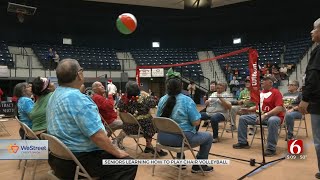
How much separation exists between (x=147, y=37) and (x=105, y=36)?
306 cm

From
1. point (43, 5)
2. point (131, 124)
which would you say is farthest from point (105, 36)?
point (131, 124)

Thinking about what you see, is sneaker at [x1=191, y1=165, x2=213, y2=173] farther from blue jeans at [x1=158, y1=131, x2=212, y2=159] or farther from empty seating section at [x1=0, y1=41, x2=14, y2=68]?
empty seating section at [x1=0, y1=41, x2=14, y2=68]

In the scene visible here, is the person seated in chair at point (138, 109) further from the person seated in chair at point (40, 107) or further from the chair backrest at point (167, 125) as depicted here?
the person seated in chair at point (40, 107)

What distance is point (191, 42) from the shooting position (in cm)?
2119

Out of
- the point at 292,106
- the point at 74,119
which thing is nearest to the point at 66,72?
the point at 74,119

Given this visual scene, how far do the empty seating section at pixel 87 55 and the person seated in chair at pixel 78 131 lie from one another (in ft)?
44.8

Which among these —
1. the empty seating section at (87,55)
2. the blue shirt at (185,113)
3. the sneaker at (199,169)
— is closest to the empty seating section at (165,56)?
the empty seating section at (87,55)

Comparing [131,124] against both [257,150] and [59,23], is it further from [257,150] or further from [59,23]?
[59,23]

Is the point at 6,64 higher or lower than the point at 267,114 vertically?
higher

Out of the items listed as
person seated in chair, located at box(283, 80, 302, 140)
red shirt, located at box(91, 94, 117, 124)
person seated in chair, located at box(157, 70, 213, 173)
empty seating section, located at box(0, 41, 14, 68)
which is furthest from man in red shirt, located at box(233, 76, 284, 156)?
empty seating section, located at box(0, 41, 14, 68)

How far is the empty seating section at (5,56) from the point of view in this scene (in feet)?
43.9

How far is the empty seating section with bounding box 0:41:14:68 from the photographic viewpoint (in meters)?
13.4

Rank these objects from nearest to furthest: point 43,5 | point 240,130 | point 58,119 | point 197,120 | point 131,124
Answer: point 58,119 < point 197,120 < point 131,124 < point 240,130 < point 43,5

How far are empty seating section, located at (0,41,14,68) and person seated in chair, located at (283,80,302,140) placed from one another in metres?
12.3
